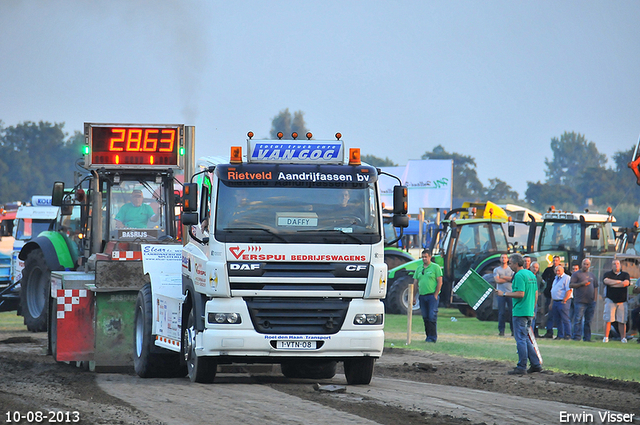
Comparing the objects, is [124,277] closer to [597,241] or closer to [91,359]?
[91,359]

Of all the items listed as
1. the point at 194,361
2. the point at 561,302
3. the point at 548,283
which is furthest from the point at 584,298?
the point at 194,361

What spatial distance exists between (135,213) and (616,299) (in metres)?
10.1

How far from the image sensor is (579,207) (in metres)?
113

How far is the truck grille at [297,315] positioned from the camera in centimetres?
1049

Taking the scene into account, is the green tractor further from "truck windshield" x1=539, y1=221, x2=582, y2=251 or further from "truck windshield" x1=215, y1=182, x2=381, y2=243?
"truck windshield" x1=215, y1=182, x2=381, y2=243

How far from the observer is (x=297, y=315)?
10.6 meters

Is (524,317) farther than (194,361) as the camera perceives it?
Yes

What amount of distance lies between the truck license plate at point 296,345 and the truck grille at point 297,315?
0.12m

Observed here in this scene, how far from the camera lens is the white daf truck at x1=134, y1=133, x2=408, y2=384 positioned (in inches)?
410

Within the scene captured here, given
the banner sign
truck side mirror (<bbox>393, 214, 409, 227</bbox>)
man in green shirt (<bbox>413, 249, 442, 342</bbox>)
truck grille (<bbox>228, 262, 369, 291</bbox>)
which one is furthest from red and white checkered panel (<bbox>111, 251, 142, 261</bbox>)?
the banner sign

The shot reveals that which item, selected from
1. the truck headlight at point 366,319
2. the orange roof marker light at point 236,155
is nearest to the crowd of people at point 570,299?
the truck headlight at point 366,319

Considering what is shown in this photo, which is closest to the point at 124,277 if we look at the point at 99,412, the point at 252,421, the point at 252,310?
the point at 252,310

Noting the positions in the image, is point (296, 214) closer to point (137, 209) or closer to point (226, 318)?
point (226, 318)

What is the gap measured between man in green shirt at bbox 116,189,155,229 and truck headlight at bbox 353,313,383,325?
491 cm
